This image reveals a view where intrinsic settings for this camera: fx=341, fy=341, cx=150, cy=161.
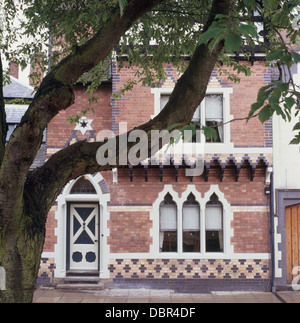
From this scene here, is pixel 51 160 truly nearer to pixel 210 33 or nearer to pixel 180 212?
pixel 210 33

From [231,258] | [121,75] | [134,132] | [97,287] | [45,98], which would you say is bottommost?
[97,287]

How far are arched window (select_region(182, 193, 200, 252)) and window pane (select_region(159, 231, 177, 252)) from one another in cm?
24

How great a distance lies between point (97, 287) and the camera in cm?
881

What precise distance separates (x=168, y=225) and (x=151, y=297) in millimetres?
1889

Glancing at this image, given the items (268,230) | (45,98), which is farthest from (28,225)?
(268,230)

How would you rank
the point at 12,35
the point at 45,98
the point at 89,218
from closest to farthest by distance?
1. the point at 45,98
2. the point at 12,35
3. the point at 89,218

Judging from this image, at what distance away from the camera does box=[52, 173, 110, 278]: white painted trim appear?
9.02 meters

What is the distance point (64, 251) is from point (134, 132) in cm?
677

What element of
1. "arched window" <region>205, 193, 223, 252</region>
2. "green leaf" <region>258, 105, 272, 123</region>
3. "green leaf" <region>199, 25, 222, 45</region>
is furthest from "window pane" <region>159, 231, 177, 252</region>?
"green leaf" <region>199, 25, 222, 45</region>

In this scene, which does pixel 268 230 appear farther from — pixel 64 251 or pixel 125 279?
pixel 64 251

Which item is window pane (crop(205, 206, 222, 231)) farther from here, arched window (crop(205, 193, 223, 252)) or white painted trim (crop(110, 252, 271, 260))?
white painted trim (crop(110, 252, 271, 260))

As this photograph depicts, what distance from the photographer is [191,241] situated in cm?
916

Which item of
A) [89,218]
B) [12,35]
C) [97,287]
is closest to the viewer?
[12,35]

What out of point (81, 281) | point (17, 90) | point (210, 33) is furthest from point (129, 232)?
point (210, 33)
